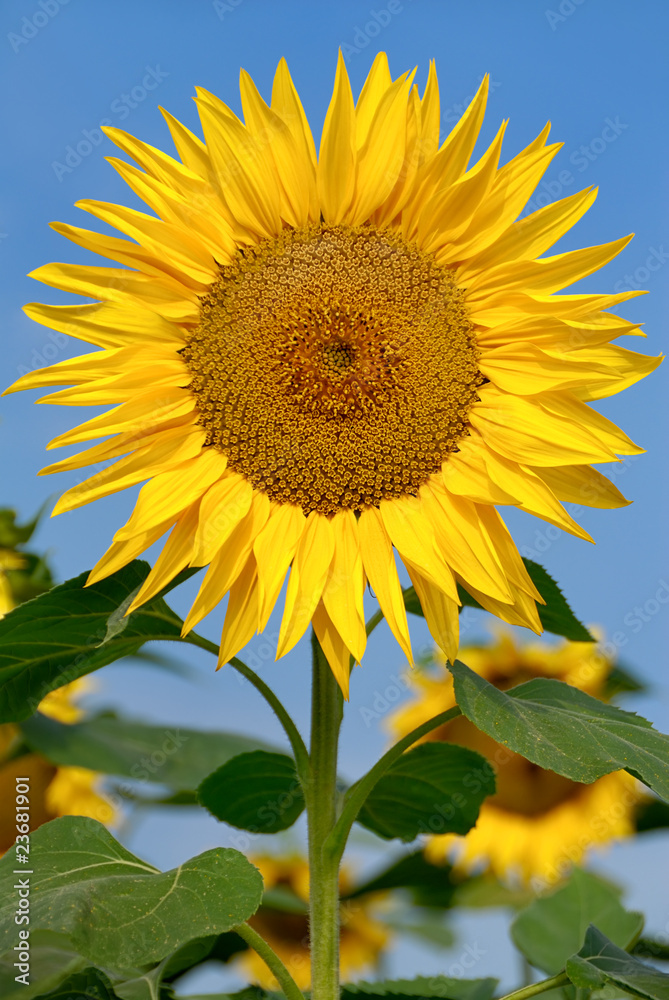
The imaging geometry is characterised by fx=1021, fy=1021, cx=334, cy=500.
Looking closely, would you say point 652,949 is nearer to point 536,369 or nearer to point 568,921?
point 568,921

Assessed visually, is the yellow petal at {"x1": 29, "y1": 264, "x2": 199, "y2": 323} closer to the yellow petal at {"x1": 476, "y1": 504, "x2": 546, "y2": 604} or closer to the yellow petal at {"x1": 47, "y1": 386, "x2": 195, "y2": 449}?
the yellow petal at {"x1": 47, "y1": 386, "x2": 195, "y2": 449}

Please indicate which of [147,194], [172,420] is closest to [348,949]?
[172,420]

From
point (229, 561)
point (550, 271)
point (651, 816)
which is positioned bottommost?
point (651, 816)

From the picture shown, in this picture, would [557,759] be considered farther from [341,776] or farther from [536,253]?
[341,776]

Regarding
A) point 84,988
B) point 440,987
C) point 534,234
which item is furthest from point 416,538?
point 440,987

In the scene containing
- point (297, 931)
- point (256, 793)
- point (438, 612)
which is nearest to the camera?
point (438, 612)

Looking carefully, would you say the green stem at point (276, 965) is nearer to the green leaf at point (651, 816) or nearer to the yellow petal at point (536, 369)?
the yellow petal at point (536, 369)
